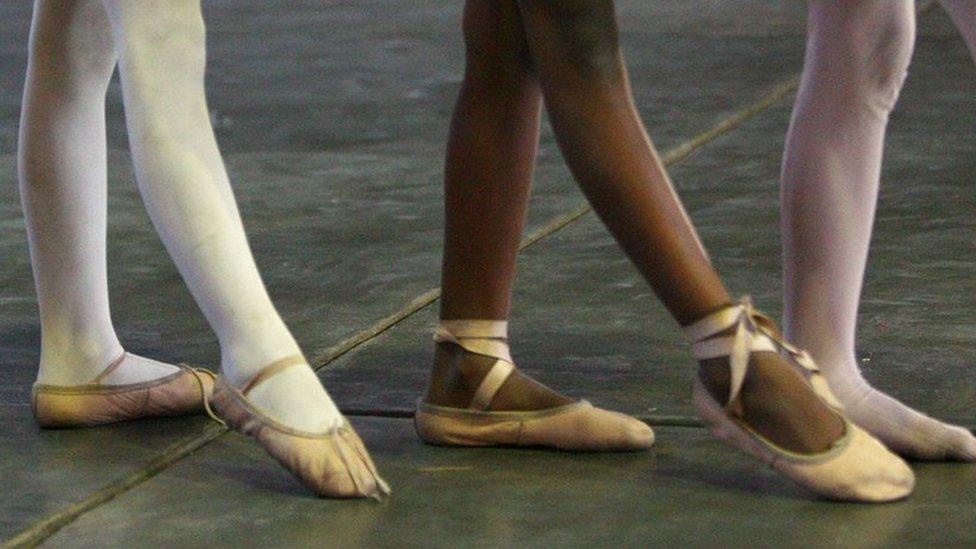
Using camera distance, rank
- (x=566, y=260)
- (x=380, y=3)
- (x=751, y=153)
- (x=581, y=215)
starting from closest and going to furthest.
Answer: (x=566, y=260) → (x=581, y=215) → (x=751, y=153) → (x=380, y=3)

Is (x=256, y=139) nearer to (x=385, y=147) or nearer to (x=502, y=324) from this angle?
(x=385, y=147)

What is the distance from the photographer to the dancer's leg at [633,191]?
2.17m

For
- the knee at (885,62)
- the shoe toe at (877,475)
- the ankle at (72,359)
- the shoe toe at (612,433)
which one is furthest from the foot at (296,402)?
the knee at (885,62)

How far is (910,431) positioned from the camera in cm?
233

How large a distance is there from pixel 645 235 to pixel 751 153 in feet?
8.74

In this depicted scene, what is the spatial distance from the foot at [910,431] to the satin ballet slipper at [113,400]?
85cm

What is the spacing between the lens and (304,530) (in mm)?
2131

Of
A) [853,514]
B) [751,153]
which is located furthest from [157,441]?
[751,153]

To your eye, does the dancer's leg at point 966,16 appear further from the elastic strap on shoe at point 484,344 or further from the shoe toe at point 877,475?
the elastic strap on shoe at point 484,344

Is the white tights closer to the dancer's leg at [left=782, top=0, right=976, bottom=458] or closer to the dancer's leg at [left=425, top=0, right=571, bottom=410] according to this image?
the dancer's leg at [left=425, top=0, right=571, bottom=410]

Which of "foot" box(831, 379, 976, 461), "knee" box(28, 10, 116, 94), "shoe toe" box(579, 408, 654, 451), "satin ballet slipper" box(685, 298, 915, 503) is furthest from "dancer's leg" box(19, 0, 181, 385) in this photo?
"foot" box(831, 379, 976, 461)

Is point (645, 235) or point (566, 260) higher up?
point (645, 235)

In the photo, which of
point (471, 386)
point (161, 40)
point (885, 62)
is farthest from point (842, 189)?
point (161, 40)

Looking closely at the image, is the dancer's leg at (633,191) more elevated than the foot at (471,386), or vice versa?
the dancer's leg at (633,191)
